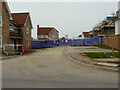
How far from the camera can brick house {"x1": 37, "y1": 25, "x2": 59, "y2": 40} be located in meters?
59.5

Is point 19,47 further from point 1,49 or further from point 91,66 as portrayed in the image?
point 91,66

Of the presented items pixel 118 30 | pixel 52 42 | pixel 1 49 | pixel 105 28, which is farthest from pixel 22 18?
pixel 105 28

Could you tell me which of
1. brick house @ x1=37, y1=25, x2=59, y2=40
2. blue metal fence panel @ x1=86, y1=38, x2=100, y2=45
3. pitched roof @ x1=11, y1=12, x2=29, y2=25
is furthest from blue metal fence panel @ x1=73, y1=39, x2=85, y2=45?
brick house @ x1=37, y1=25, x2=59, y2=40

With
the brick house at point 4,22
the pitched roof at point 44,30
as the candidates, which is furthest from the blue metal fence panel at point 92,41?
the pitched roof at point 44,30

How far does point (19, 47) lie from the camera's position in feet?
65.5

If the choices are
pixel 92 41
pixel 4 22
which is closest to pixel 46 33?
pixel 92 41

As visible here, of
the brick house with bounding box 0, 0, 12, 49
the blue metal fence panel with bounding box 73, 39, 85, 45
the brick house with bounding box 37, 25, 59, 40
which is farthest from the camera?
the brick house with bounding box 37, 25, 59, 40

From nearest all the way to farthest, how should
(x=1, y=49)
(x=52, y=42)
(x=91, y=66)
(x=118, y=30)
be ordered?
(x=91, y=66), (x=1, y=49), (x=118, y=30), (x=52, y=42)

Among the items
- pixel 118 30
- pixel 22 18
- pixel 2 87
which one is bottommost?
pixel 2 87

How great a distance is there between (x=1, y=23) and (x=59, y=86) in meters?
17.4

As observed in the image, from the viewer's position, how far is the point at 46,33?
59688mm

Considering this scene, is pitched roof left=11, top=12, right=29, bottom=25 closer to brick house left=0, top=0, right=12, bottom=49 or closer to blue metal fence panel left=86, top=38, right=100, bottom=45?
brick house left=0, top=0, right=12, bottom=49

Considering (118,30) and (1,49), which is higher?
(118,30)

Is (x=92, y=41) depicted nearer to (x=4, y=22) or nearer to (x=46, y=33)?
(x=4, y=22)
